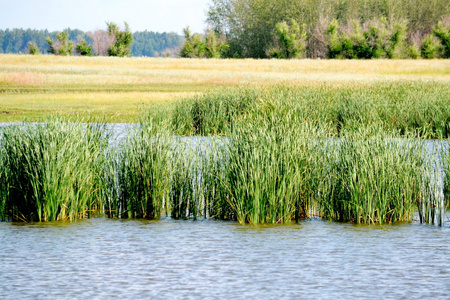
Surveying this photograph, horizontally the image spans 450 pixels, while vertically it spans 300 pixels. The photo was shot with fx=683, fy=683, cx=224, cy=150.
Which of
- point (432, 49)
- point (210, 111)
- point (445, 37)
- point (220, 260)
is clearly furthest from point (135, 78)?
point (220, 260)

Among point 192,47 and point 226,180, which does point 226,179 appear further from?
point 192,47

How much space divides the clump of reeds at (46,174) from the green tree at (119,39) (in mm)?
69294

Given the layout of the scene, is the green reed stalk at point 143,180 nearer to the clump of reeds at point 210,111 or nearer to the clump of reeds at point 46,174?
the clump of reeds at point 46,174

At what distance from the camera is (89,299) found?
5875 millimetres

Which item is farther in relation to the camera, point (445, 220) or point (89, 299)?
point (445, 220)

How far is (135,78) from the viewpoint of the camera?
1799 inches

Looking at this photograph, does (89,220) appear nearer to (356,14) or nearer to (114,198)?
(114,198)

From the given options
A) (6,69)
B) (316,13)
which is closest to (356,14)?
(316,13)

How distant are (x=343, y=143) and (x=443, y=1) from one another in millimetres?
97933

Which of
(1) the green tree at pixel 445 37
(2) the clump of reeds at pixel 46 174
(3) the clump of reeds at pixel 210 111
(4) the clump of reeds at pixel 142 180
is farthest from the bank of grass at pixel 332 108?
(1) the green tree at pixel 445 37

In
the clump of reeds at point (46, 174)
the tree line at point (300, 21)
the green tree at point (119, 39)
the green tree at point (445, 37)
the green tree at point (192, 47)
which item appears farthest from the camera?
the tree line at point (300, 21)

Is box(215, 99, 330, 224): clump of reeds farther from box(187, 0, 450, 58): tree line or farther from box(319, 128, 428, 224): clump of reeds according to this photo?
box(187, 0, 450, 58): tree line

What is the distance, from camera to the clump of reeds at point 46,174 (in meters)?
8.63

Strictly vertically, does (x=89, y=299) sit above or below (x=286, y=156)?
below
